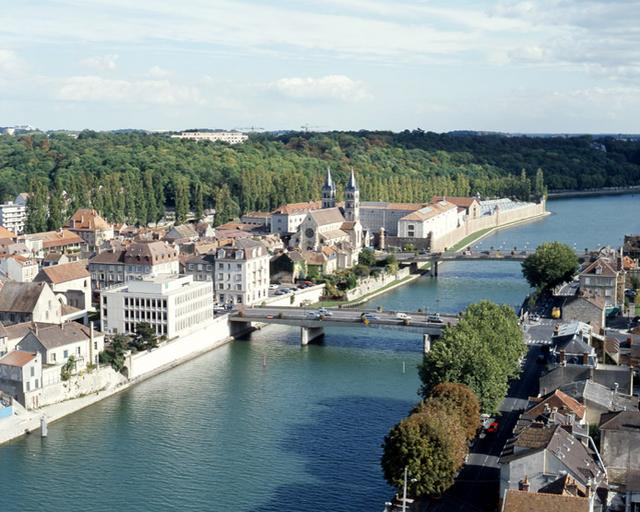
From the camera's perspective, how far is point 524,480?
77.7 feet

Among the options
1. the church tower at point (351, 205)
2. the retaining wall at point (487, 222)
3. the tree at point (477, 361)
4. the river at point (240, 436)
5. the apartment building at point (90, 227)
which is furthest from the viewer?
the retaining wall at point (487, 222)

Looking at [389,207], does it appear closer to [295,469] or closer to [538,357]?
[538,357]

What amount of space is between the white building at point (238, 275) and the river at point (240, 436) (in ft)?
14.6

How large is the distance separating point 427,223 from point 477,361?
45.9 metres

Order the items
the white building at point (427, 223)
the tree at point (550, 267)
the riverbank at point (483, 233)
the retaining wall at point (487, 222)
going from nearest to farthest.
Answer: the tree at point (550, 267)
the white building at point (427, 223)
the retaining wall at point (487, 222)
the riverbank at point (483, 233)

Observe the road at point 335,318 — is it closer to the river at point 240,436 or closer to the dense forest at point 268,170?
the river at point 240,436

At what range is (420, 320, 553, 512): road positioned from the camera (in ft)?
81.3

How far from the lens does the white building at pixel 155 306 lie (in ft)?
140

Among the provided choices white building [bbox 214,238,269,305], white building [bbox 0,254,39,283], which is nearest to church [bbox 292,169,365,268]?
white building [bbox 214,238,269,305]

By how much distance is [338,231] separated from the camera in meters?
70.1

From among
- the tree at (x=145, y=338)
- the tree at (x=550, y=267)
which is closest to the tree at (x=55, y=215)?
the tree at (x=145, y=338)

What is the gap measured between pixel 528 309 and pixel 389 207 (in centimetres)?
3394

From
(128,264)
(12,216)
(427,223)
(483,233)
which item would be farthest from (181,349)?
(483,233)

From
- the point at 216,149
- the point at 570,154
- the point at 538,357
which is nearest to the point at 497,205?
the point at 216,149
